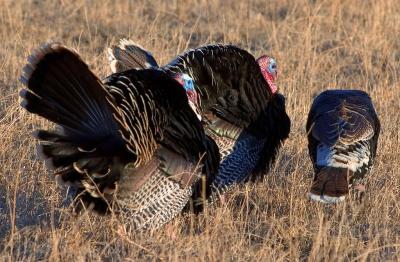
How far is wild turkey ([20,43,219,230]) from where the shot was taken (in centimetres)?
478

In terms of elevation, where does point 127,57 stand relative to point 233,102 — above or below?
above

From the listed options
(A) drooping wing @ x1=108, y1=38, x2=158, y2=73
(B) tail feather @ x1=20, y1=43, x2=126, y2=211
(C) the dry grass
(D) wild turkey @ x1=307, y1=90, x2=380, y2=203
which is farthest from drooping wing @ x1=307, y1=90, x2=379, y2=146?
(B) tail feather @ x1=20, y1=43, x2=126, y2=211

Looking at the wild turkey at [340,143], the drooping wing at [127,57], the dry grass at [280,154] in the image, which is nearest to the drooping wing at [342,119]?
the wild turkey at [340,143]

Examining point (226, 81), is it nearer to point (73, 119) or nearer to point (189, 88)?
point (189, 88)

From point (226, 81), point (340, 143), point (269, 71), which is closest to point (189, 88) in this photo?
point (226, 81)

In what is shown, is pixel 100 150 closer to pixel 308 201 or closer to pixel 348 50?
pixel 308 201

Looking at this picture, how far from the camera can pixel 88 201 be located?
5117 millimetres

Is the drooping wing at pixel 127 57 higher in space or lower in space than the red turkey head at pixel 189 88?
lower

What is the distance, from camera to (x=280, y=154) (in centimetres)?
705

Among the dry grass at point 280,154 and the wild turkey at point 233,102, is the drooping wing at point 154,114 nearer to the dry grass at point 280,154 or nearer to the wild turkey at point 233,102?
the wild turkey at point 233,102

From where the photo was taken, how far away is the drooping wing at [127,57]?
6406 millimetres

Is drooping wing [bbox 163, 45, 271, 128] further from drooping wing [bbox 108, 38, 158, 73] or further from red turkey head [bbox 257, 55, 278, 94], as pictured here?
drooping wing [bbox 108, 38, 158, 73]

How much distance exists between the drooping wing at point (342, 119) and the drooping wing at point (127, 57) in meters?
1.23

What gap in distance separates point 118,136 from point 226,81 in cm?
126
